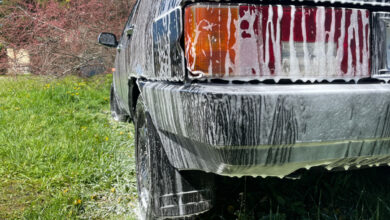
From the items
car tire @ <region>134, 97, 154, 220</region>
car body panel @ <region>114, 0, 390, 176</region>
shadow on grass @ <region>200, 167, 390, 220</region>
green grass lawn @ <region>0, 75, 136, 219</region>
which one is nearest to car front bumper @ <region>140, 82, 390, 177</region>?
car body panel @ <region>114, 0, 390, 176</region>

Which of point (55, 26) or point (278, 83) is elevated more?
point (55, 26)

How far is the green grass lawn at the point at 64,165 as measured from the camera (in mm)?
2207

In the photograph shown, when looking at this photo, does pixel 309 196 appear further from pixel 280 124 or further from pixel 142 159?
pixel 280 124

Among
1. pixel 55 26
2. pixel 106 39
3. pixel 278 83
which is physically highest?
pixel 55 26

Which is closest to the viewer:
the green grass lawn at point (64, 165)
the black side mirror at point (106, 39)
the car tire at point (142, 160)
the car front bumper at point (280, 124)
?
the car front bumper at point (280, 124)

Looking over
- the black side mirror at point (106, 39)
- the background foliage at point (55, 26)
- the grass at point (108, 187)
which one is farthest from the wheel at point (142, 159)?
the background foliage at point (55, 26)

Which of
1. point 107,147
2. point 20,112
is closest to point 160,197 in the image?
point 107,147

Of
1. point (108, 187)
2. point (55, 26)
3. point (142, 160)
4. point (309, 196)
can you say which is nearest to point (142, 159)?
point (142, 160)

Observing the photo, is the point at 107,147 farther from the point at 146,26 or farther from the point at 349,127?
the point at 349,127

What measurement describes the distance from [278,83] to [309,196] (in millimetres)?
1414

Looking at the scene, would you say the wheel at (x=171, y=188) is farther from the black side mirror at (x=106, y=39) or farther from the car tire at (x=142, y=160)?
the black side mirror at (x=106, y=39)

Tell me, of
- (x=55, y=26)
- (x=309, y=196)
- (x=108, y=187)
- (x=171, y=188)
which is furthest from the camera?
(x=55, y=26)

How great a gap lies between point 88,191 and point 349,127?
191cm

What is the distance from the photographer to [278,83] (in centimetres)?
Answer: 118
